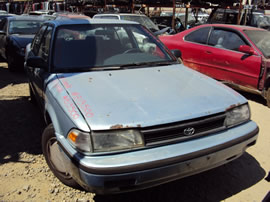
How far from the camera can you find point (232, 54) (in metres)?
5.20

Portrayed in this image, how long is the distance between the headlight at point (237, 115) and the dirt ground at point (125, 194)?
2.30 feet

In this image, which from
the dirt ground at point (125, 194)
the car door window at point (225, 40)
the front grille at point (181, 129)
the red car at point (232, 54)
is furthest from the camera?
the car door window at point (225, 40)

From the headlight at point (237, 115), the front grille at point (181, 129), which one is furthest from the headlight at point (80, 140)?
the headlight at point (237, 115)

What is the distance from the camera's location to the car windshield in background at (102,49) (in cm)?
288

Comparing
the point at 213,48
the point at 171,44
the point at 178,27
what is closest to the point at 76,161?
the point at 213,48

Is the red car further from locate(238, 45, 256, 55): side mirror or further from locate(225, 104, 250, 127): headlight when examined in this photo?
locate(225, 104, 250, 127): headlight

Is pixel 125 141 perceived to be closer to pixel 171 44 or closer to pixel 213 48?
pixel 213 48

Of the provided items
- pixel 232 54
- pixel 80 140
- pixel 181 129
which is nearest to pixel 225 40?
pixel 232 54

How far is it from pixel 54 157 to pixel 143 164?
3.64 ft

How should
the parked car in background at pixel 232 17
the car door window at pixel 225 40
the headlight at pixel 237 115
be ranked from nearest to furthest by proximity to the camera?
the headlight at pixel 237 115, the car door window at pixel 225 40, the parked car in background at pixel 232 17

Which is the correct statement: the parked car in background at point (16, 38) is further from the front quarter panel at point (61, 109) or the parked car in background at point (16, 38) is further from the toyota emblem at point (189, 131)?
the toyota emblem at point (189, 131)

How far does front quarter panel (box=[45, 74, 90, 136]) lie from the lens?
1995 millimetres

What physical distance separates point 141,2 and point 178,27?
2.98 meters

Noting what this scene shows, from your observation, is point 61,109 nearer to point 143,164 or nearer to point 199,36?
point 143,164
